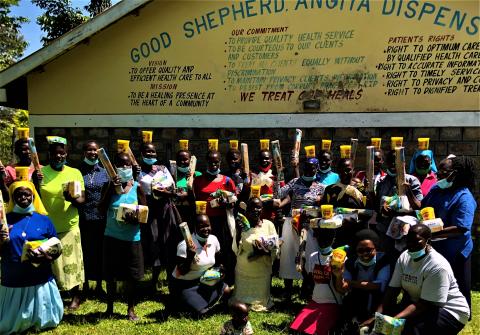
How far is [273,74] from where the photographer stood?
7.81 m

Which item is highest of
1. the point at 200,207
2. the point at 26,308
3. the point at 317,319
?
the point at 200,207

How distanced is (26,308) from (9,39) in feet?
74.8

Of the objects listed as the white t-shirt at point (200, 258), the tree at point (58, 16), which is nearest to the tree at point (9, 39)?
the tree at point (58, 16)

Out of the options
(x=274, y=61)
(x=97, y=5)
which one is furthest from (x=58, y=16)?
(x=274, y=61)

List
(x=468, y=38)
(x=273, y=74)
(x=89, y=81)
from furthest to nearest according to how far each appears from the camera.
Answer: (x=89, y=81) → (x=273, y=74) → (x=468, y=38)

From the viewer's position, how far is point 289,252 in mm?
5996

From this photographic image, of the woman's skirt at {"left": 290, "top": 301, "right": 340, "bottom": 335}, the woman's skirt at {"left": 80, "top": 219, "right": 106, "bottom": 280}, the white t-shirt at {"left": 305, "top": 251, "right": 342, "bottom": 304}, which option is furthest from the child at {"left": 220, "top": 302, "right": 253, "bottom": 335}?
the woman's skirt at {"left": 80, "top": 219, "right": 106, "bottom": 280}

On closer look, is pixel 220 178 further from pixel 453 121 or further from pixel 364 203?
pixel 453 121

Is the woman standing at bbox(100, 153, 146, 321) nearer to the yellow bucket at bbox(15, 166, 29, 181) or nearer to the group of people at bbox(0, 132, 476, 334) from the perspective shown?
the group of people at bbox(0, 132, 476, 334)

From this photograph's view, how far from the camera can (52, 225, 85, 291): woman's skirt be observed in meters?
5.70

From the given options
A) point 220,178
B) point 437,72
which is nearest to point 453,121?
point 437,72

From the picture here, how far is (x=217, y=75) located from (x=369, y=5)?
2.53m

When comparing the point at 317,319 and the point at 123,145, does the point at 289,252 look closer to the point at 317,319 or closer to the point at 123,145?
the point at 317,319

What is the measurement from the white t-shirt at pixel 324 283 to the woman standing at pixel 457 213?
1122 millimetres
